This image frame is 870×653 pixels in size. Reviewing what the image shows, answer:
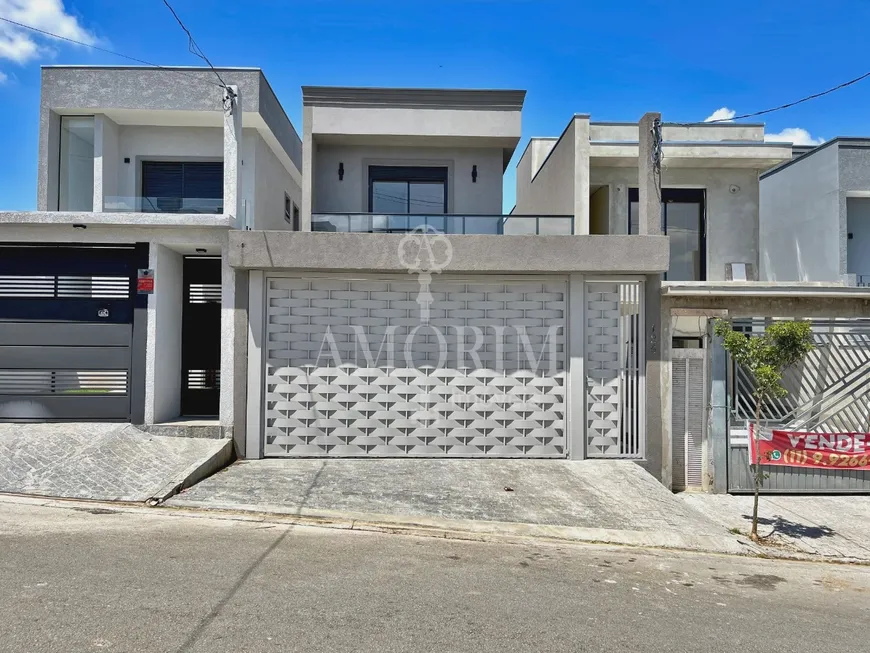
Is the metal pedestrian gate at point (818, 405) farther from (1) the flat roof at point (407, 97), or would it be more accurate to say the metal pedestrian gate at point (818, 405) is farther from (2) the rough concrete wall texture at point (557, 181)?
(1) the flat roof at point (407, 97)

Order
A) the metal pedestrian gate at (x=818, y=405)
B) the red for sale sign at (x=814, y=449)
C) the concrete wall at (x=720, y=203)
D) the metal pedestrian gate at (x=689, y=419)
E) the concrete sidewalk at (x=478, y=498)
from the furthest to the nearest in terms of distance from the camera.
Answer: the concrete wall at (x=720, y=203), the metal pedestrian gate at (x=689, y=419), the metal pedestrian gate at (x=818, y=405), the red for sale sign at (x=814, y=449), the concrete sidewalk at (x=478, y=498)

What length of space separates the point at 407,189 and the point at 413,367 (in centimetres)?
516

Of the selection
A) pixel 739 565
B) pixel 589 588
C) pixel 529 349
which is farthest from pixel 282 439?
pixel 739 565

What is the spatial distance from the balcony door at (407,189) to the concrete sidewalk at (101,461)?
21.1 feet

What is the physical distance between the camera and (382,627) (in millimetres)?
4020

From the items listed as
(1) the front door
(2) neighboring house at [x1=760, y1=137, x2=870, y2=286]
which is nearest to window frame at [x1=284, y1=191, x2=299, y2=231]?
(1) the front door

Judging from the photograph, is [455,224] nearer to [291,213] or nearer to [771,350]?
[771,350]

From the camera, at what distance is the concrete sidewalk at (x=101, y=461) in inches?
306

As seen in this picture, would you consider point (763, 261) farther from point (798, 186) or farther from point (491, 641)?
point (491, 641)

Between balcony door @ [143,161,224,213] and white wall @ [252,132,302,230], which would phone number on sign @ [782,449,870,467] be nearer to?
white wall @ [252,132,302,230]

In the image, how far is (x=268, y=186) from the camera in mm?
13172

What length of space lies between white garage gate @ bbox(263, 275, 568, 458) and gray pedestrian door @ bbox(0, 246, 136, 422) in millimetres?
2820

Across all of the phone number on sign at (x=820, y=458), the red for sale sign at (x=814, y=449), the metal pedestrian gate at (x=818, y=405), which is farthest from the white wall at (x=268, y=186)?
the phone number on sign at (x=820, y=458)

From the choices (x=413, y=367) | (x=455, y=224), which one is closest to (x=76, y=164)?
(x=455, y=224)
